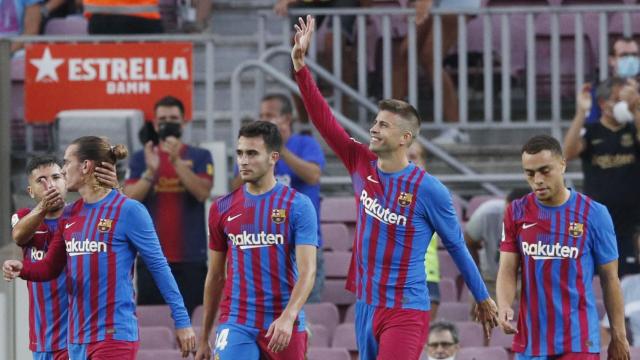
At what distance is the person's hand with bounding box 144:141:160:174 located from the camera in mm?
11578

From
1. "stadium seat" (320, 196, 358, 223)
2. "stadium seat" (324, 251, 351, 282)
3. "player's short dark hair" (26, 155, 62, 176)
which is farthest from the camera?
"stadium seat" (320, 196, 358, 223)

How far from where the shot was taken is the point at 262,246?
877 centimetres

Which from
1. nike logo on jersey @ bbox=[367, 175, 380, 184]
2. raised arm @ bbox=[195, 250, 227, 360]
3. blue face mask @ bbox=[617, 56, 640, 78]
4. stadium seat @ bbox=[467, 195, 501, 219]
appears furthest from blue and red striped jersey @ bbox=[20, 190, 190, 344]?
blue face mask @ bbox=[617, 56, 640, 78]

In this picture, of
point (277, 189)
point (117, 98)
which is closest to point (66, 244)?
point (277, 189)

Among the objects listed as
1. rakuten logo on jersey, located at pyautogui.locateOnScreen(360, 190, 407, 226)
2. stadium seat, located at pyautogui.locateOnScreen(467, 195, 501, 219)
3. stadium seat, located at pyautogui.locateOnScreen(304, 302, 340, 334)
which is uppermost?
stadium seat, located at pyautogui.locateOnScreen(467, 195, 501, 219)

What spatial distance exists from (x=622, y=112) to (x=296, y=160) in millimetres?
2314

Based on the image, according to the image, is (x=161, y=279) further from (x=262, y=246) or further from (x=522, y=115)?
(x=522, y=115)

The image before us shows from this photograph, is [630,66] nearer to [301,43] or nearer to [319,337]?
[319,337]

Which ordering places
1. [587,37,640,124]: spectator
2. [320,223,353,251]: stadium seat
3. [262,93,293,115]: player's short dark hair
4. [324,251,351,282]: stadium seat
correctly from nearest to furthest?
[262,93,293,115]: player's short dark hair
[324,251,351,282]: stadium seat
[320,223,353,251]: stadium seat
[587,37,640,124]: spectator

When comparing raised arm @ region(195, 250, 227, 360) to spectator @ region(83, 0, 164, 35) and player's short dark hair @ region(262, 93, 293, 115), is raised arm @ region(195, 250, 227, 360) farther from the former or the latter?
spectator @ region(83, 0, 164, 35)

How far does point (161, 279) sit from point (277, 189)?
2.73 ft

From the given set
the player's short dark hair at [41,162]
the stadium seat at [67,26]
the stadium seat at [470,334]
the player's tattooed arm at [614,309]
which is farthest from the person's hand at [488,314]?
the stadium seat at [67,26]

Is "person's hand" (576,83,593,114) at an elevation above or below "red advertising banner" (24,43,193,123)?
below

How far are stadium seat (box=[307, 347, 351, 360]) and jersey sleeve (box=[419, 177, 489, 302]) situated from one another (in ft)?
5.40
